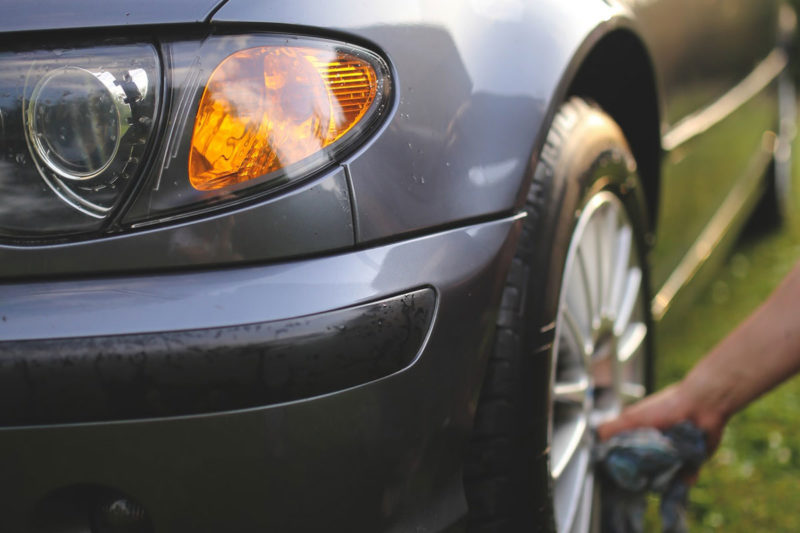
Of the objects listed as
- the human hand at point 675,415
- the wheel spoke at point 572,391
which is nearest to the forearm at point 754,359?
the human hand at point 675,415

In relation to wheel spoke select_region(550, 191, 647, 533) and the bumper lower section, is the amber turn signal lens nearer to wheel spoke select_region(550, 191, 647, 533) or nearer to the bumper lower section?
the bumper lower section

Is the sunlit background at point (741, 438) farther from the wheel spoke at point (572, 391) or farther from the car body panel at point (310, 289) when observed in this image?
the car body panel at point (310, 289)

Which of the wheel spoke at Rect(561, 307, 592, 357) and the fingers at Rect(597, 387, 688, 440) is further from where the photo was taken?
the fingers at Rect(597, 387, 688, 440)

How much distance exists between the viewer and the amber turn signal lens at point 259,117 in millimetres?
968

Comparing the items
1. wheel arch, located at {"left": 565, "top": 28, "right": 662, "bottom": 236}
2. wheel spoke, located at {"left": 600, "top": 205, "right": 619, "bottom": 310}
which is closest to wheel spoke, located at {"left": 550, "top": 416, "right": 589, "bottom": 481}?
wheel spoke, located at {"left": 600, "top": 205, "right": 619, "bottom": 310}

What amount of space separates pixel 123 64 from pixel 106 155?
108mm

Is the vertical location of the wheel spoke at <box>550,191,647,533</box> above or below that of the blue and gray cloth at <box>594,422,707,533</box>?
above

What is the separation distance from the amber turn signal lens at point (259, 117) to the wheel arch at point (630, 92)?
2.03ft

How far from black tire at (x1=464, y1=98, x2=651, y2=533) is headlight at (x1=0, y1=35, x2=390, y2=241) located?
38 cm

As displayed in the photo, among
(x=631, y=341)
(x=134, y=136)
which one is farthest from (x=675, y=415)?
(x=134, y=136)

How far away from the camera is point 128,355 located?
0.91 meters

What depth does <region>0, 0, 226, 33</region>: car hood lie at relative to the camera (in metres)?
0.96

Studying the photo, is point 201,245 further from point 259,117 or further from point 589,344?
point 589,344

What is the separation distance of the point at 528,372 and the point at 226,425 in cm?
45
